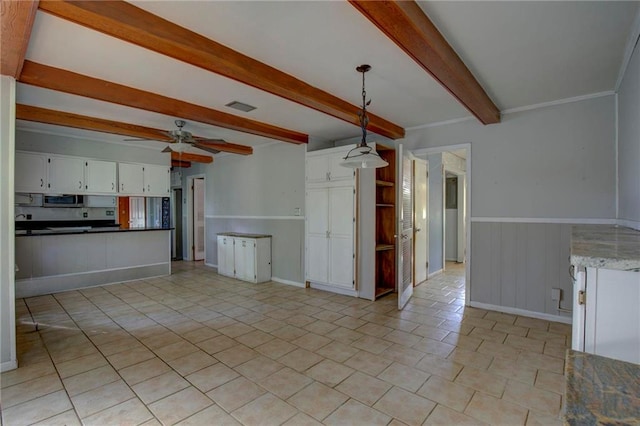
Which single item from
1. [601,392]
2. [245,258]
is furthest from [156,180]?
[601,392]

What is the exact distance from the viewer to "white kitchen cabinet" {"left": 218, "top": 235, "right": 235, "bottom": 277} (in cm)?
606

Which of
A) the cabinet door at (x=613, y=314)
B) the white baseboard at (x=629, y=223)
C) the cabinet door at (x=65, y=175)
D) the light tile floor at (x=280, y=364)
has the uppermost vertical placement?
the cabinet door at (x=65, y=175)

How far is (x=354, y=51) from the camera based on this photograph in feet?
8.06

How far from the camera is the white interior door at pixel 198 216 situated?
26.2ft

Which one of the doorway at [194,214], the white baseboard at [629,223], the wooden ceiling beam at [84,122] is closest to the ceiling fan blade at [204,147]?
the wooden ceiling beam at [84,122]

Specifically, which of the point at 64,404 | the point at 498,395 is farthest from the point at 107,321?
the point at 498,395

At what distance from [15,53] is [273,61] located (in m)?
1.81

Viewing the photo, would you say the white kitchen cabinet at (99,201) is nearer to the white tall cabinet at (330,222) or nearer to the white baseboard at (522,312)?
the white tall cabinet at (330,222)

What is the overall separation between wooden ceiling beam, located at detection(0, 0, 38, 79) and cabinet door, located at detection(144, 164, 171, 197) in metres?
3.80

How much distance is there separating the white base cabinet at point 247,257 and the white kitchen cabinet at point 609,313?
16.0 ft

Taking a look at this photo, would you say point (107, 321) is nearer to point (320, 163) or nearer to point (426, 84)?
point (320, 163)

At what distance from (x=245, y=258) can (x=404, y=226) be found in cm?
298

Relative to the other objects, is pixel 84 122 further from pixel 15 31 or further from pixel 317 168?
pixel 317 168

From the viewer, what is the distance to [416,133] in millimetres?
4715
